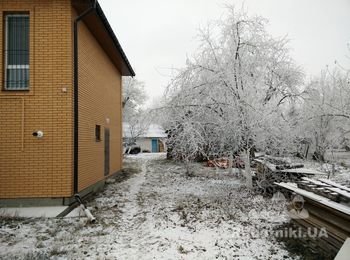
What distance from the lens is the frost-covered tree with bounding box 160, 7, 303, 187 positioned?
8078mm

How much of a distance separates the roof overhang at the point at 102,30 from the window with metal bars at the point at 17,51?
1.37 m

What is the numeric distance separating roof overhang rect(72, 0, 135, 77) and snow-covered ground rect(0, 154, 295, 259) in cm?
489

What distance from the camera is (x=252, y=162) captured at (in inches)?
385

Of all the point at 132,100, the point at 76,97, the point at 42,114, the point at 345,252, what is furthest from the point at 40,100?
the point at 132,100

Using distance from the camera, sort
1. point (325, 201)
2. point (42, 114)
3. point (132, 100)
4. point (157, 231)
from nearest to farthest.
→ point (325, 201)
point (157, 231)
point (42, 114)
point (132, 100)

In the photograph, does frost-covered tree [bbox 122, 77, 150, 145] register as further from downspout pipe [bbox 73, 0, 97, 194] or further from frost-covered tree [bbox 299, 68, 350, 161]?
downspout pipe [bbox 73, 0, 97, 194]

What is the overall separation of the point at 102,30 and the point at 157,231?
19.9 ft

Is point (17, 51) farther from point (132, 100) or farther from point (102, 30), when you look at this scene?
point (132, 100)

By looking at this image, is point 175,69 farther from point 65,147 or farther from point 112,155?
point 112,155

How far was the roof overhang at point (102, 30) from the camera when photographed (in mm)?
6884

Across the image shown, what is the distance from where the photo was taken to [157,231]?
520 centimetres

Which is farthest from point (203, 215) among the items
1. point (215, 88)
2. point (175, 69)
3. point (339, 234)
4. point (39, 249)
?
point (175, 69)

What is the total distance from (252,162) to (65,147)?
624cm

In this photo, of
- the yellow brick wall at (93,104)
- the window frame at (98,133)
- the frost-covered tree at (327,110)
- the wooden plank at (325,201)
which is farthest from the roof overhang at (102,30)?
the frost-covered tree at (327,110)
